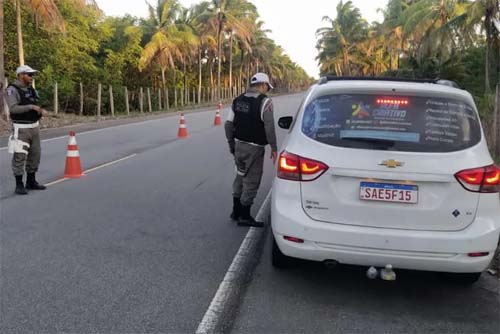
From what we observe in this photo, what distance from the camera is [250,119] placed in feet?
20.4

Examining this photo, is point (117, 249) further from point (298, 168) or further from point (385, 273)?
point (385, 273)

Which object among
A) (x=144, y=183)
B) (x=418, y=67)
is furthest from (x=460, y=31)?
(x=144, y=183)

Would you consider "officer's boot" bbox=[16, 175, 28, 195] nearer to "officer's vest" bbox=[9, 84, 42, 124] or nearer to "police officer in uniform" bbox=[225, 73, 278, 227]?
"officer's vest" bbox=[9, 84, 42, 124]

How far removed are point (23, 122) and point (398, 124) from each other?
234 inches

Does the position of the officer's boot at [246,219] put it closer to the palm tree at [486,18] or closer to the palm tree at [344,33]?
the palm tree at [486,18]

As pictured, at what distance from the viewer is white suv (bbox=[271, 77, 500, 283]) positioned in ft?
13.1

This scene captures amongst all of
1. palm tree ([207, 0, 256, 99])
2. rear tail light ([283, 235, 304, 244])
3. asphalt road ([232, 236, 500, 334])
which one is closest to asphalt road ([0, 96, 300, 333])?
asphalt road ([232, 236, 500, 334])

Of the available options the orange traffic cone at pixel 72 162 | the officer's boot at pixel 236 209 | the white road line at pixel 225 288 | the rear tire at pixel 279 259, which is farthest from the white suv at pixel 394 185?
the orange traffic cone at pixel 72 162

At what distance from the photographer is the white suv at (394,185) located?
3.99m

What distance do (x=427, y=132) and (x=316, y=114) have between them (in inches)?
34.0

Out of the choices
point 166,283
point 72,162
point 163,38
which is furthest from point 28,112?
point 163,38

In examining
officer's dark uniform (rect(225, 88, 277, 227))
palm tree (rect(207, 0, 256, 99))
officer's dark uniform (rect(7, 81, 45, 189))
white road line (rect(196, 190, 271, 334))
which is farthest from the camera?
palm tree (rect(207, 0, 256, 99))

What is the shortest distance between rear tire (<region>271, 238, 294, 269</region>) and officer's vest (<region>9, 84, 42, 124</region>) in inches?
194

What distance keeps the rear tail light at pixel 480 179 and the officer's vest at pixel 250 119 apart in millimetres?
2720
